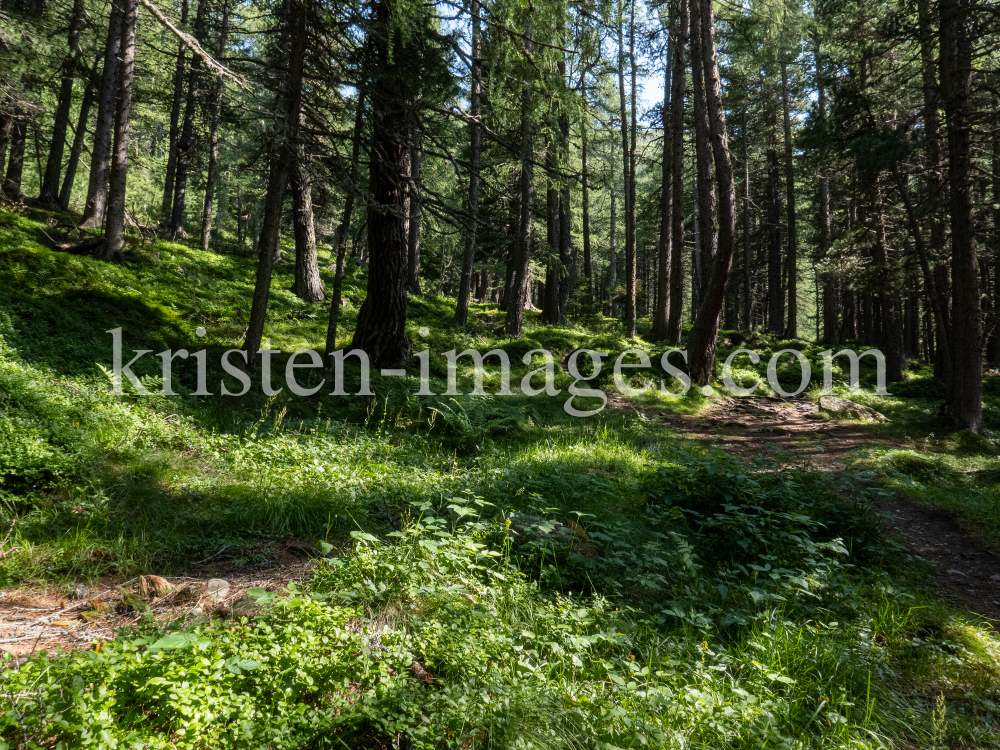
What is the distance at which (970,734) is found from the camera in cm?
243

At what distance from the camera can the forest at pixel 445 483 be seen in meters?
2.24

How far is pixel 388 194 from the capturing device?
8.47 metres

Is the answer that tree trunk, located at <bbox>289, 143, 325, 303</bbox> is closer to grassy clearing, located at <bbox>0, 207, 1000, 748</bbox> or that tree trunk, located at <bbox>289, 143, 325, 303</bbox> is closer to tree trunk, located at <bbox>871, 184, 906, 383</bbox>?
grassy clearing, located at <bbox>0, 207, 1000, 748</bbox>

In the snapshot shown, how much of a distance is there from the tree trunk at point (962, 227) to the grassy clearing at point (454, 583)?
2.96m

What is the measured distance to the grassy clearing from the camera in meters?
2.08

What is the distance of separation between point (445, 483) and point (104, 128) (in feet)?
37.7

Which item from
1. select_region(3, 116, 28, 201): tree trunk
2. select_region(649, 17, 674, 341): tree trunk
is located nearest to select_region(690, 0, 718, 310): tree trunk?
select_region(649, 17, 674, 341): tree trunk

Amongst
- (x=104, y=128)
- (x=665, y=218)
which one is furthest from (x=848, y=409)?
(x=104, y=128)

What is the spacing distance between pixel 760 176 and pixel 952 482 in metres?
28.7

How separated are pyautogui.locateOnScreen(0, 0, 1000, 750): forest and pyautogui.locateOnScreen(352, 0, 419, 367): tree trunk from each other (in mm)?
66

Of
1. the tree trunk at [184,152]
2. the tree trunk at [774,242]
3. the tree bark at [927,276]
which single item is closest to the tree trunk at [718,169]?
the tree bark at [927,276]

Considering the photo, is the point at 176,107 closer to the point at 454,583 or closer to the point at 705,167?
the point at 705,167

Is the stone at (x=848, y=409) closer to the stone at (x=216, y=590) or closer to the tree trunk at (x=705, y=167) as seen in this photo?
the tree trunk at (x=705, y=167)

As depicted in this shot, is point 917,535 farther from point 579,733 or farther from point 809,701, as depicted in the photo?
point 579,733
